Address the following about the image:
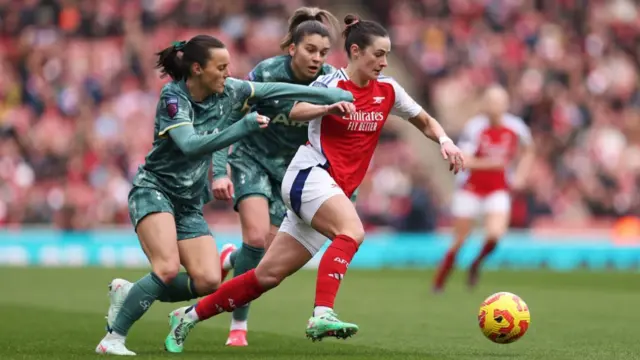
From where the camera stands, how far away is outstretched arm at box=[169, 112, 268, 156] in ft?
24.8

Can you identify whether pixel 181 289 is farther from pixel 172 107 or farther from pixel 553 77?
pixel 553 77

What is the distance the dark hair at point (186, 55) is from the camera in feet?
26.7

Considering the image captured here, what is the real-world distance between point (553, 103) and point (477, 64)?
1923 millimetres

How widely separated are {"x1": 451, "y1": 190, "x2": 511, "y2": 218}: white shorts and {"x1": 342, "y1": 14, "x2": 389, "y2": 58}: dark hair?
24.9 feet

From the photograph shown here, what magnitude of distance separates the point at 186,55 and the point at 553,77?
18192mm

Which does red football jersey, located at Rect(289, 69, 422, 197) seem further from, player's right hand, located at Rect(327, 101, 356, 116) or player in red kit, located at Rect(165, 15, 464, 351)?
player's right hand, located at Rect(327, 101, 356, 116)

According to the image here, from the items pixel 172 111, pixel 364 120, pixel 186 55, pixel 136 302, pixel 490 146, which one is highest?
pixel 490 146

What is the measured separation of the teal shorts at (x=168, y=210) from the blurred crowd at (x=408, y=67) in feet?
47.8

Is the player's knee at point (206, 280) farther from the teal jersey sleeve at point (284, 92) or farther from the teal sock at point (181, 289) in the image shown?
the teal jersey sleeve at point (284, 92)

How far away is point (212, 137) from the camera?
762 centimetres

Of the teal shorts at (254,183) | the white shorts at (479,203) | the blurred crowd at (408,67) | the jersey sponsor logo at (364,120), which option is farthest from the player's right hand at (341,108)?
the blurred crowd at (408,67)

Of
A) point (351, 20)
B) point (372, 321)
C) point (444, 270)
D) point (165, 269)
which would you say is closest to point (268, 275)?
point (165, 269)

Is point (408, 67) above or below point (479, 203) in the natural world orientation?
above

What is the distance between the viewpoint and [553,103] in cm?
2491
